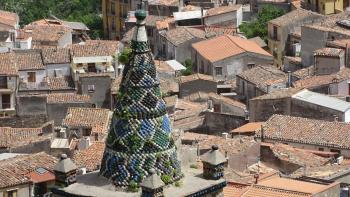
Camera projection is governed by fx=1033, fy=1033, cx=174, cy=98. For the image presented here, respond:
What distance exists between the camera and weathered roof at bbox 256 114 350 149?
1606 inches

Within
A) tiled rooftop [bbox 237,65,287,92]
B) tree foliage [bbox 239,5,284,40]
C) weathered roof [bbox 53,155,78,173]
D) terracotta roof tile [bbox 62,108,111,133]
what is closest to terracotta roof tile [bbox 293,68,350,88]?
tiled rooftop [bbox 237,65,287,92]

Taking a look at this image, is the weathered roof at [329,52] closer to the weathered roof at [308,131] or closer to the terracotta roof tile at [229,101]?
the terracotta roof tile at [229,101]

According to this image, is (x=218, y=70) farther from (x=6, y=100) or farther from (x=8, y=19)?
(x=8, y=19)

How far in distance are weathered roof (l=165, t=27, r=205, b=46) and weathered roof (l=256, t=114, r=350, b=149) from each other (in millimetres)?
24587

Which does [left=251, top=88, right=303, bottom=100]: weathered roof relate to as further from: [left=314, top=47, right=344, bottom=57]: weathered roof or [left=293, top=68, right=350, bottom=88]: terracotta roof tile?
[left=314, top=47, right=344, bottom=57]: weathered roof

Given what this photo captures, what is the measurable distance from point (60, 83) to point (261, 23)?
62.1ft

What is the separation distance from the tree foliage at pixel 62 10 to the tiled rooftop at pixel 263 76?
29864mm

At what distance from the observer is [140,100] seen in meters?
13.5

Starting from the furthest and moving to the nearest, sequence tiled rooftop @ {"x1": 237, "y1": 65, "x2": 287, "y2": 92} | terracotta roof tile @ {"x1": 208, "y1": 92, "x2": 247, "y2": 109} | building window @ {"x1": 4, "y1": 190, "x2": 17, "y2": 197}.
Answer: tiled rooftop @ {"x1": 237, "y1": 65, "x2": 287, "y2": 92}
terracotta roof tile @ {"x1": 208, "y1": 92, "x2": 247, "y2": 109}
building window @ {"x1": 4, "y1": 190, "x2": 17, "y2": 197}

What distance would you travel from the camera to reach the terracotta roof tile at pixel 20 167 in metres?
33.9

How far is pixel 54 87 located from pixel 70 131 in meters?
10.0

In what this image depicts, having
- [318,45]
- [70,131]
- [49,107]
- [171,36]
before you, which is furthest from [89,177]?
[171,36]

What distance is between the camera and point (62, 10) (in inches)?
3607

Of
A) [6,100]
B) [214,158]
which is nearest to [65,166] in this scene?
[214,158]
